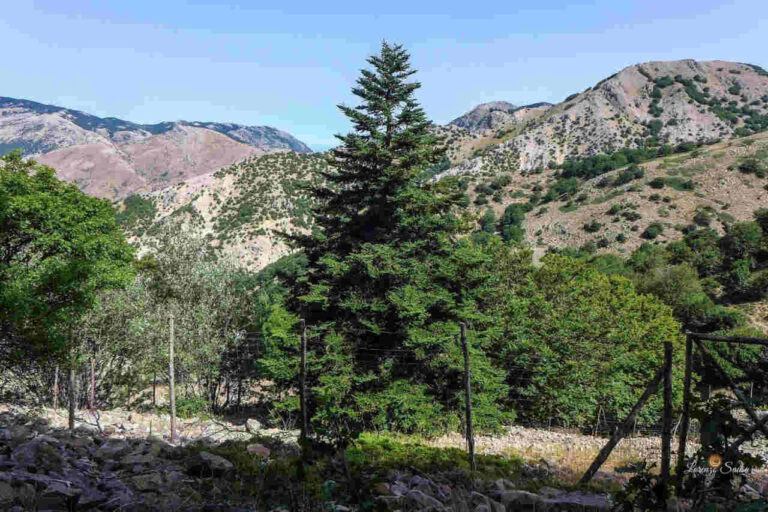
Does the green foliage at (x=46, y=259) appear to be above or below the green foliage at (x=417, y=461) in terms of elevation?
above

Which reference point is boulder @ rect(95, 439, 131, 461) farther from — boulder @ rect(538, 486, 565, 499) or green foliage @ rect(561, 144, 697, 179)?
green foliage @ rect(561, 144, 697, 179)

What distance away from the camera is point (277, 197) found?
115 metres

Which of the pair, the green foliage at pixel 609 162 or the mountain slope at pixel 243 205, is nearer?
the green foliage at pixel 609 162

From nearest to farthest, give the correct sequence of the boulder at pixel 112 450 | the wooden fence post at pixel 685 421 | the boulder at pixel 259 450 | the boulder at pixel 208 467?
the wooden fence post at pixel 685 421 → the boulder at pixel 208 467 → the boulder at pixel 112 450 → the boulder at pixel 259 450

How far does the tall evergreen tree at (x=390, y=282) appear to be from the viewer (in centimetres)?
1683

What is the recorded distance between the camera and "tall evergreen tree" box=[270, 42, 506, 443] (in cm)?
1683

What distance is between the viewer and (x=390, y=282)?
1802 centimetres

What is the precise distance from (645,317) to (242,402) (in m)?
30.4

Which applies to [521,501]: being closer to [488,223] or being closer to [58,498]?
[58,498]

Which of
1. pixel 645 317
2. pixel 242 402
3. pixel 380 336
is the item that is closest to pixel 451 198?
pixel 380 336

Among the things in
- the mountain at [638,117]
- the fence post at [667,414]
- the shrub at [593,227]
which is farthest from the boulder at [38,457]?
the mountain at [638,117]

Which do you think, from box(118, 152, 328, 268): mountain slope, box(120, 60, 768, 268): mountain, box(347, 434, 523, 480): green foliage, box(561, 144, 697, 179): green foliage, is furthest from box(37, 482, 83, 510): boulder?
box(561, 144, 697, 179): green foliage

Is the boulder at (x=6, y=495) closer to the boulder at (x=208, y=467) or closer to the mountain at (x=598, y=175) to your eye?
the boulder at (x=208, y=467)

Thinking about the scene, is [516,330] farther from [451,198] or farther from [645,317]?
[645,317]
